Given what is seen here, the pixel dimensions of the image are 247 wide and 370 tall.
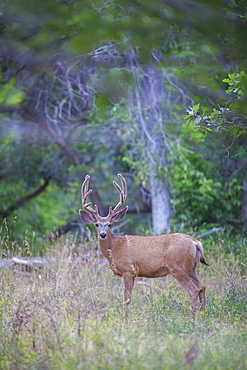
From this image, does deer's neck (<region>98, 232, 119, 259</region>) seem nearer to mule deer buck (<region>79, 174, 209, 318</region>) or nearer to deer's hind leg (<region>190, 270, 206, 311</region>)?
mule deer buck (<region>79, 174, 209, 318</region>)

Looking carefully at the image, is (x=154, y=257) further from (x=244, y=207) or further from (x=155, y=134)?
(x=244, y=207)

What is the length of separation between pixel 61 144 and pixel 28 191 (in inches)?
112

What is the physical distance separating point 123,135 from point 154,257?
473 centimetres

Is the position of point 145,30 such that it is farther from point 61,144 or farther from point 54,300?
point 61,144

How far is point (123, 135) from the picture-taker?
11.5 m

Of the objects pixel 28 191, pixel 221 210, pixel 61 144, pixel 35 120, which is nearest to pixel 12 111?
pixel 35 120

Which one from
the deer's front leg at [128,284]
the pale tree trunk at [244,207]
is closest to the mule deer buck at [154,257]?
the deer's front leg at [128,284]

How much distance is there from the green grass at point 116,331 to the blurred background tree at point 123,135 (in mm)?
2222

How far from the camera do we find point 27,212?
51.9 ft

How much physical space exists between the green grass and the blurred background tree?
222 centimetres

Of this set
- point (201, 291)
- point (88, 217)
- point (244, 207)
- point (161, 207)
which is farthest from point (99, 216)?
point (244, 207)

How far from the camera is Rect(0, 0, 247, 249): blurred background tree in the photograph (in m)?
6.57

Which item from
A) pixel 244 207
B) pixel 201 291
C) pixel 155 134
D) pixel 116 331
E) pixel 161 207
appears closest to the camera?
pixel 116 331

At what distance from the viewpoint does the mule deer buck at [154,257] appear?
280 inches
